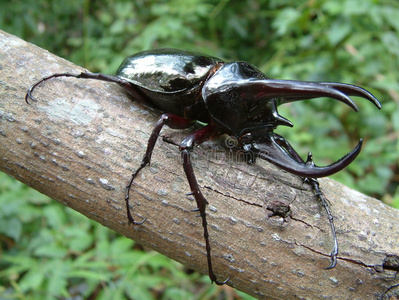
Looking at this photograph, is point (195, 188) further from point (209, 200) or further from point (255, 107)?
point (255, 107)

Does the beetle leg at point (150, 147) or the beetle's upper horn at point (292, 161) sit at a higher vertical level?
the beetle's upper horn at point (292, 161)

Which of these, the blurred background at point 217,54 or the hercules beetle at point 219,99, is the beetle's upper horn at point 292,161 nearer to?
the hercules beetle at point 219,99

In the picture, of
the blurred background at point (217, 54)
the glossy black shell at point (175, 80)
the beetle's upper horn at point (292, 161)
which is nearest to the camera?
the beetle's upper horn at point (292, 161)

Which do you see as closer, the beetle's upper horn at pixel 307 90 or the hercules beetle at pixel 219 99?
the beetle's upper horn at pixel 307 90

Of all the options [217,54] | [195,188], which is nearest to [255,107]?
[195,188]

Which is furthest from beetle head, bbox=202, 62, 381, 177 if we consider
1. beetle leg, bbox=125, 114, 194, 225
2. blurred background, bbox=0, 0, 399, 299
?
blurred background, bbox=0, 0, 399, 299

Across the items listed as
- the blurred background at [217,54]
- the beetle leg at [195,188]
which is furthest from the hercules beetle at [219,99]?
the blurred background at [217,54]

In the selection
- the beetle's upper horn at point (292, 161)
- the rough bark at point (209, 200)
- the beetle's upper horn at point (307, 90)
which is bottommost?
the rough bark at point (209, 200)

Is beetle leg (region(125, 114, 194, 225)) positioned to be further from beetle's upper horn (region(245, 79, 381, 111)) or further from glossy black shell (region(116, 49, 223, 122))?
beetle's upper horn (region(245, 79, 381, 111))

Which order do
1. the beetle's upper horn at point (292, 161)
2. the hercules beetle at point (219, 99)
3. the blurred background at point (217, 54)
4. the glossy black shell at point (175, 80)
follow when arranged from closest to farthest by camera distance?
the beetle's upper horn at point (292, 161), the hercules beetle at point (219, 99), the glossy black shell at point (175, 80), the blurred background at point (217, 54)
